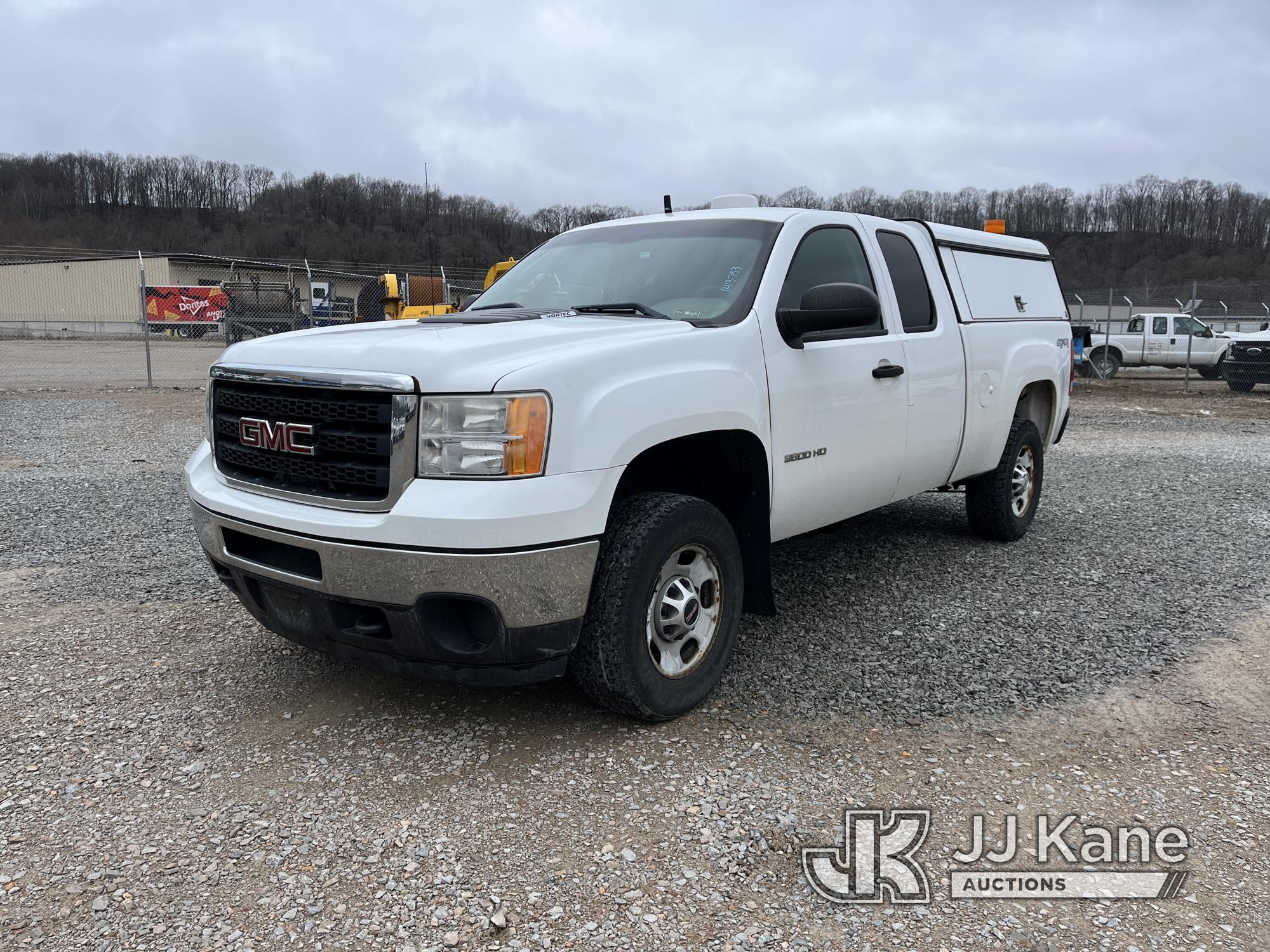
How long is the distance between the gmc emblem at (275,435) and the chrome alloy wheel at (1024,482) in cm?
453

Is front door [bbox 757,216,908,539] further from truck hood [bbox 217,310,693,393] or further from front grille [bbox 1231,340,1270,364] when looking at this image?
front grille [bbox 1231,340,1270,364]

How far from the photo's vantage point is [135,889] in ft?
8.40

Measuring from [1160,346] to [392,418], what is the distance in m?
24.0

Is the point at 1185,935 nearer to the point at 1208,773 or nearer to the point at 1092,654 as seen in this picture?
the point at 1208,773

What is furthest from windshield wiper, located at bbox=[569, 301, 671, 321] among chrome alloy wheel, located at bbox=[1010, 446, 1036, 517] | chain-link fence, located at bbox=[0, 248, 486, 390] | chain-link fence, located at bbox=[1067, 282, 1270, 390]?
chain-link fence, located at bbox=[1067, 282, 1270, 390]

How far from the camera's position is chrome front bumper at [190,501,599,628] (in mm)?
2896

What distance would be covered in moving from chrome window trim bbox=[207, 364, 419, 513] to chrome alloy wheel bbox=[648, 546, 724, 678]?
3.06ft

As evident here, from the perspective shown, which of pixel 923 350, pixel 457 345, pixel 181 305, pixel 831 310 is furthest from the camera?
pixel 181 305

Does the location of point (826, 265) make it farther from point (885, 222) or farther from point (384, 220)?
point (384, 220)

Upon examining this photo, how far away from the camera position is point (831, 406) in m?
4.08

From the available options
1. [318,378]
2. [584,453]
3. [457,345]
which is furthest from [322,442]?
[584,453]

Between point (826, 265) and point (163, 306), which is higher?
point (163, 306)

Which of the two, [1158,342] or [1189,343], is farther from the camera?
[1158,342]

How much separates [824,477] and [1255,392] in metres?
20.0
